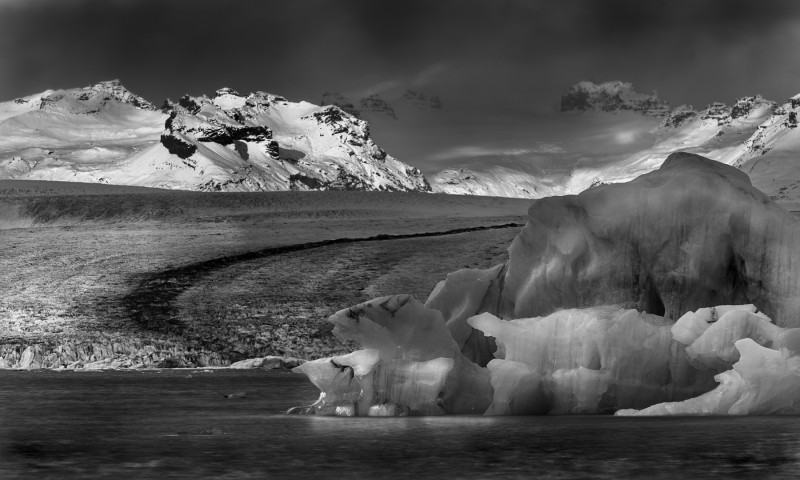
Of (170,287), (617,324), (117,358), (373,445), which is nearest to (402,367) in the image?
(373,445)

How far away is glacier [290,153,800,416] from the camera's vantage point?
52.0ft

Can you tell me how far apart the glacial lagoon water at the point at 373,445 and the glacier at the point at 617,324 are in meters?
0.53

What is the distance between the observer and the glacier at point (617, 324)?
624 inches

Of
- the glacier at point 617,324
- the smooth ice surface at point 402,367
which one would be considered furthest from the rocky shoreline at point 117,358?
the smooth ice surface at point 402,367

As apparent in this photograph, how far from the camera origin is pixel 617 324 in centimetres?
1588

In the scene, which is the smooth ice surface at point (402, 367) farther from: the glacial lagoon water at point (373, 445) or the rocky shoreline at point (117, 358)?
the rocky shoreline at point (117, 358)

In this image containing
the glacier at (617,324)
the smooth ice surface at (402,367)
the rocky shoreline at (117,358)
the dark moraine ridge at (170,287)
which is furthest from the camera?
the dark moraine ridge at (170,287)

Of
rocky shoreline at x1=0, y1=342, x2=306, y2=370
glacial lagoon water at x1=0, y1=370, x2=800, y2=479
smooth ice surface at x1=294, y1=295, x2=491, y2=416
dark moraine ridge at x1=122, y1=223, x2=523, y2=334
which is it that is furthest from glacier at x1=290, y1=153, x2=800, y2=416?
dark moraine ridge at x1=122, y1=223, x2=523, y2=334

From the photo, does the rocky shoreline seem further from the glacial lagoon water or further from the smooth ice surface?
the smooth ice surface

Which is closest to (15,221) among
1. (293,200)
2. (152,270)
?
(293,200)

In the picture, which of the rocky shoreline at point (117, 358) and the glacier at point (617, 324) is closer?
the glacier at point (617, 324)

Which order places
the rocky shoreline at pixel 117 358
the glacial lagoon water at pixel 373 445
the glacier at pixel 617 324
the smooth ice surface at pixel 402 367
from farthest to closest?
1. the rocky shoreline at pixel 117 358
2. the smooth ice surface at pixel 402 367
3. the glacier at pixel 617 324
4. the glacial lagoon water at pixel 373 445

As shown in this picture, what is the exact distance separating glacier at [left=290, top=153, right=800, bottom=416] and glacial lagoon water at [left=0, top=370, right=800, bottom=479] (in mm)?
532

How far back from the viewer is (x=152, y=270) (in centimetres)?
3784
